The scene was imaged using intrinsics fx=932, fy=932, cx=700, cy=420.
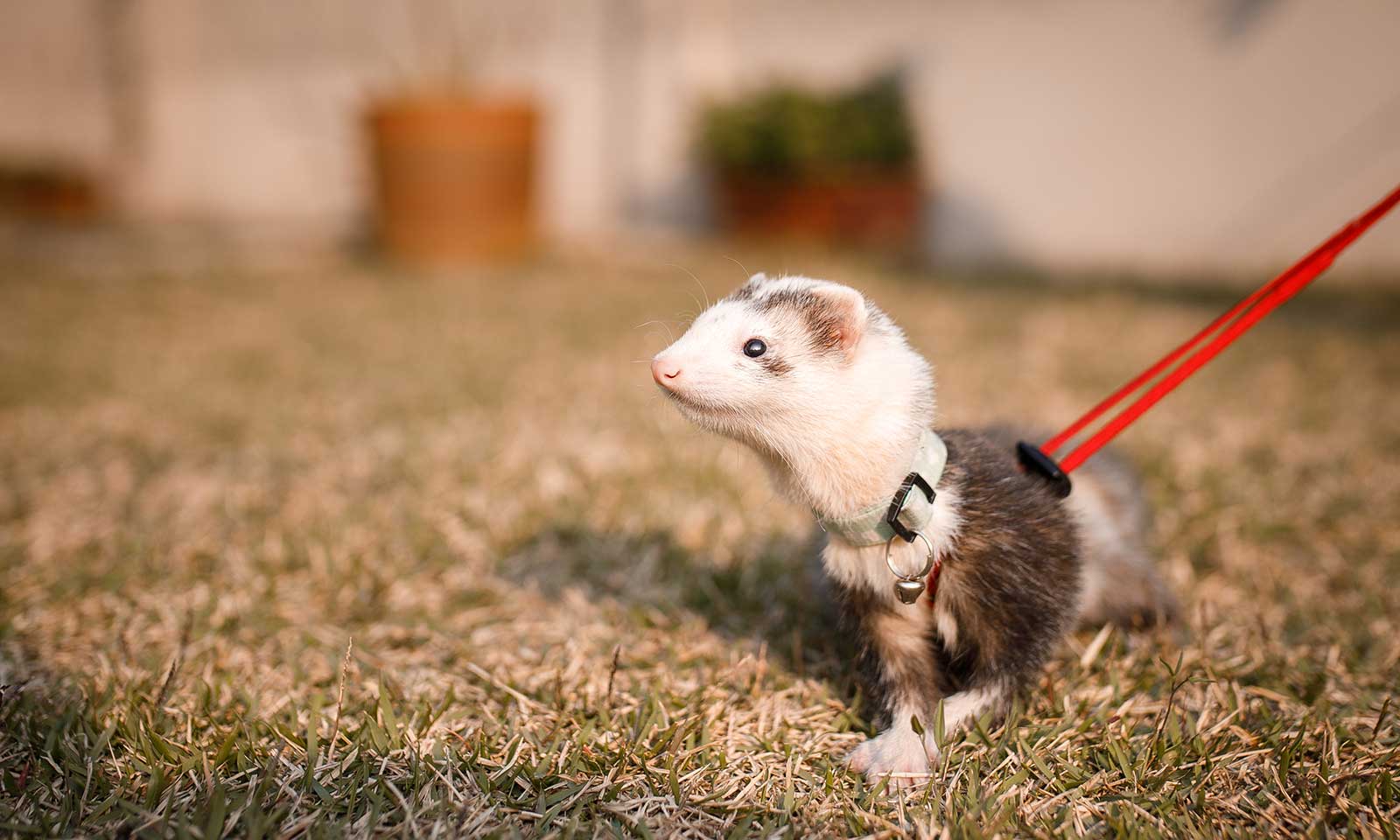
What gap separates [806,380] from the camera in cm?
152

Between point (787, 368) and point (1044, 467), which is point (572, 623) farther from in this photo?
point (1044, 467)

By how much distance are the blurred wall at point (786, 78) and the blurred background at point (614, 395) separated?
4 cm

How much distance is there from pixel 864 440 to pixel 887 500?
106 mm

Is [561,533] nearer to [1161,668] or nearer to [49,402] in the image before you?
[1161,668]

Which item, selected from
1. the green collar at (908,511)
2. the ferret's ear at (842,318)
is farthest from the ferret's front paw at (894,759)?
the ferret's ear at (842,318)

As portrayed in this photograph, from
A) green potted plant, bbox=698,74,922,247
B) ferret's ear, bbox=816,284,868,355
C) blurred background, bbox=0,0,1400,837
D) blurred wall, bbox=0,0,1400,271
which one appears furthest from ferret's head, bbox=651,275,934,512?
blurred wall, bbox=0,0,1400,271

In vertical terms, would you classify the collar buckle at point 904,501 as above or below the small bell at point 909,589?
above

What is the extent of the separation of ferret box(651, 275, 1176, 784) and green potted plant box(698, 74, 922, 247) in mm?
6498

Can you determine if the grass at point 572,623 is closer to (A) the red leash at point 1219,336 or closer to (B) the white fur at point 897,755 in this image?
(B) the white fur at point 897,755

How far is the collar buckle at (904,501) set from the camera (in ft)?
4.94

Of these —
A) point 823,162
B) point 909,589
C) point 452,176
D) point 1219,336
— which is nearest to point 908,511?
point 909,589

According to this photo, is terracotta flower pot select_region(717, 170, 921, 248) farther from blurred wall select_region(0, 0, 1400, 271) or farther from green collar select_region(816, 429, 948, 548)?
green collar select_region(816, 429, 948, 548)

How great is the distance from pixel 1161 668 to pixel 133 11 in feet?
43.6

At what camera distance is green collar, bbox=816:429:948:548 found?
1.51 m
